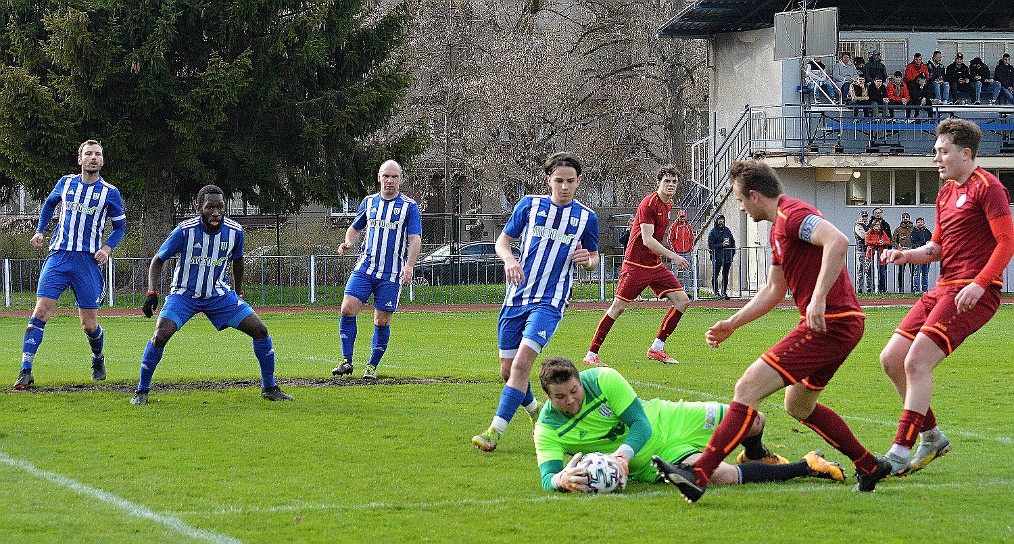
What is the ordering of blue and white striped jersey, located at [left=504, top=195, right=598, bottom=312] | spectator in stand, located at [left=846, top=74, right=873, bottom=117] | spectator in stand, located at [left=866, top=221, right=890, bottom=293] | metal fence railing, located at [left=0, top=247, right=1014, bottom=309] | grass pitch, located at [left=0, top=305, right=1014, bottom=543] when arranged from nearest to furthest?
grass pitch, located at [left=0, top=305, right=1014, bottom=543], blue and white striped jersey, located at [left=504, top=195, right=598, bottom=312], metal fence railing, located at [left=0, top=247, right=1014, bottom=309], spectator in stand, located at [left=866, top=221, right=890, bottom=293], spectator in stand, located at [left=846, top=74, right=873, bottom=117]

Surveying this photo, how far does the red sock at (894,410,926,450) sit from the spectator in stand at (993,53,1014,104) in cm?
3053

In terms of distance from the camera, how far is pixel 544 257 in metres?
9.34

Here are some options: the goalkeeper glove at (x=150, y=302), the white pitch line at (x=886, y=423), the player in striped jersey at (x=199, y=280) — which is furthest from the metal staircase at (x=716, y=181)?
the goalkeeper glove at (x=150, y=302)

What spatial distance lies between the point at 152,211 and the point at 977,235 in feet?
92.4

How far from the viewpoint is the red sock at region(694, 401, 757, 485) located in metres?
6.68

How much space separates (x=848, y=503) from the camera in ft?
22.3

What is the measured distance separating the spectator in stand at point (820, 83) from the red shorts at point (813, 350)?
93.8 ft

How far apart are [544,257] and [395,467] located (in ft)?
6.92

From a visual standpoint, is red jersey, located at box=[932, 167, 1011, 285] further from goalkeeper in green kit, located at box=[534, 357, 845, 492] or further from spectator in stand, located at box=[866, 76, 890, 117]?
spectator in stand, located at box=[866, 76, 890, 117]

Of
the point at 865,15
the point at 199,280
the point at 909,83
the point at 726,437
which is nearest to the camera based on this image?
the point at 726,437

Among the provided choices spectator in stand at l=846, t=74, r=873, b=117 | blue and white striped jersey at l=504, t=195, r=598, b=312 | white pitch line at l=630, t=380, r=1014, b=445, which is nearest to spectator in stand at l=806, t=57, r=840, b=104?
spectator in stand at l=846, t=74, r=873, b=117

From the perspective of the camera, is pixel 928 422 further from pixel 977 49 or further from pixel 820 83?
pixel 977 49

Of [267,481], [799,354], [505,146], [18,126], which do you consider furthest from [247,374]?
[505,146]

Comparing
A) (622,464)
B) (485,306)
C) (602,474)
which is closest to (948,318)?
(622,464)
